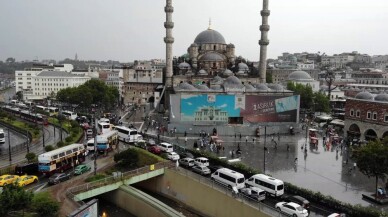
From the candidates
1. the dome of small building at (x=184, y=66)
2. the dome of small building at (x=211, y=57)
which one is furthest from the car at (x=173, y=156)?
the dome of small building at (x=211, y=57)

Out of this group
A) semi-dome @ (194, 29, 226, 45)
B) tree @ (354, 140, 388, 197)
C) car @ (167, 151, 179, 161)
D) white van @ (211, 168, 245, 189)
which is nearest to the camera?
tree @ (354, 140, 388, 197)

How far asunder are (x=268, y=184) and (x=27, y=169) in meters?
13.3

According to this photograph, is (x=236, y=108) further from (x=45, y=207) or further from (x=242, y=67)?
(x=45, y=207)

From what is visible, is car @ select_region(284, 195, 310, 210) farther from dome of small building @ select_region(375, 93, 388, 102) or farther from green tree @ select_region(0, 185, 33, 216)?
dome of small building @ select_region(375, 93, 388, 102)

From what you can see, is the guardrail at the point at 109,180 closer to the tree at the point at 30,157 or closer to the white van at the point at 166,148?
the white van at the point at 166,148

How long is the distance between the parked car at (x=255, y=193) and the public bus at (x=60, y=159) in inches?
419

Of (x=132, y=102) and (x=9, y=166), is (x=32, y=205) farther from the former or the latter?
(x=132, y=102)

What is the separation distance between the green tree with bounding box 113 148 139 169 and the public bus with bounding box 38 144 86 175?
2.38 metres

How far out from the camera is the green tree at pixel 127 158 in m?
23.4

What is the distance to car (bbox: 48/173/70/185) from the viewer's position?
64.1 ft

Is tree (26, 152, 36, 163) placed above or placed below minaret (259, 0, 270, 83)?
below

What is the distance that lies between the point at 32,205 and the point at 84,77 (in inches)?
2910

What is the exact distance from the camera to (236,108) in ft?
126

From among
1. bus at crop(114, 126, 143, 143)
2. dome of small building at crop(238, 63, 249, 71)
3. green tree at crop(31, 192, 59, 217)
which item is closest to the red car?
bus at crop(114, 126, 143, 143)
